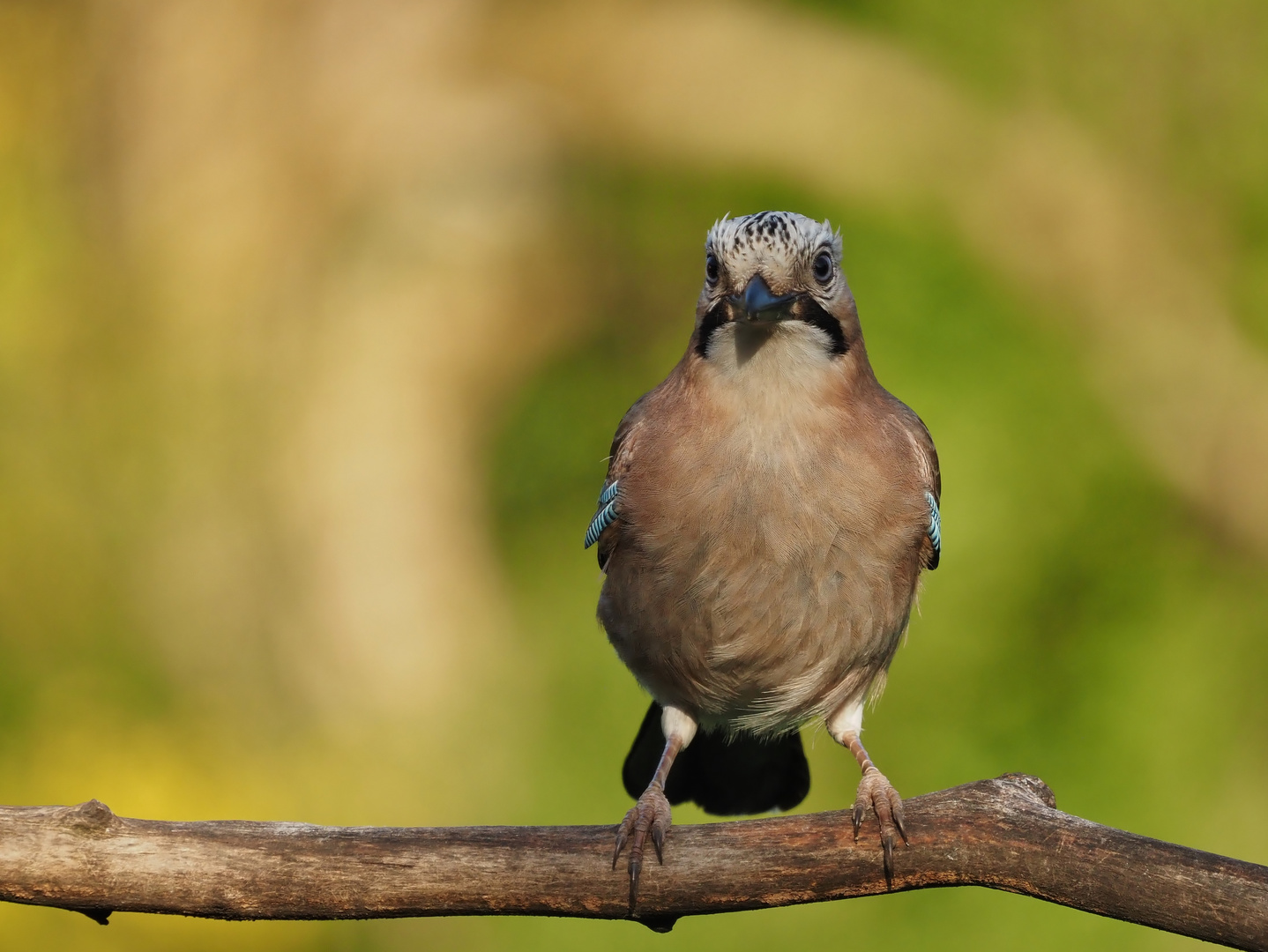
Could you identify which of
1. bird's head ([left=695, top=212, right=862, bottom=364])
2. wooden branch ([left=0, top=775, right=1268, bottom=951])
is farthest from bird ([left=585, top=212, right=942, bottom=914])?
wooden branch ([left=0, top=775, right=1268, bottom=951])

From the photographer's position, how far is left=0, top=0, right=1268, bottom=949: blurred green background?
24.2 feet

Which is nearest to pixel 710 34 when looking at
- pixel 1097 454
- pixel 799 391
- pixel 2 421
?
Result: pixel 1097 454

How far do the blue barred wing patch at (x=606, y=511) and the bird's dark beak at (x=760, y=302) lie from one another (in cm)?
89

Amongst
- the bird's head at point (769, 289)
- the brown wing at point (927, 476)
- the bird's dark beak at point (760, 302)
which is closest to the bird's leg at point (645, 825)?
the brown wing at point (927, 476)

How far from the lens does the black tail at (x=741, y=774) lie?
4.93m

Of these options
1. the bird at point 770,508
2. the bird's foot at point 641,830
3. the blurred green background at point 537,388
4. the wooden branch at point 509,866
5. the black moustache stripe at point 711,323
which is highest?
the blurred green background at point 537,388

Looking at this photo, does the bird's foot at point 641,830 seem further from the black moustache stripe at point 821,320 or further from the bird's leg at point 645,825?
the black moustache stripe at point 821,320

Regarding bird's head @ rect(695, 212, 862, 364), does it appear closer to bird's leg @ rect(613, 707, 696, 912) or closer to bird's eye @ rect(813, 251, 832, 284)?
bird's eye @ rect(813, 251, 832, 284)

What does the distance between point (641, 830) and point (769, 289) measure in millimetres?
1598

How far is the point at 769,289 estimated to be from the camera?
12.5 feet

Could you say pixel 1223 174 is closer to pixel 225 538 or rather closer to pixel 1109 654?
pixel 1109 654

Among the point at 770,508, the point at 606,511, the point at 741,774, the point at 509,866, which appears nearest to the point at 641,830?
the point at 509,866

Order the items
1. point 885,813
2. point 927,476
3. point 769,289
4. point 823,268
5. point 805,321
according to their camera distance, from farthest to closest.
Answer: point 927,476 < point 823,268 < point 805,321 < point 769,289 < point 885,813

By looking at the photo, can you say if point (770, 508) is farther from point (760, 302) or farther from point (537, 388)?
point (537, 388)
